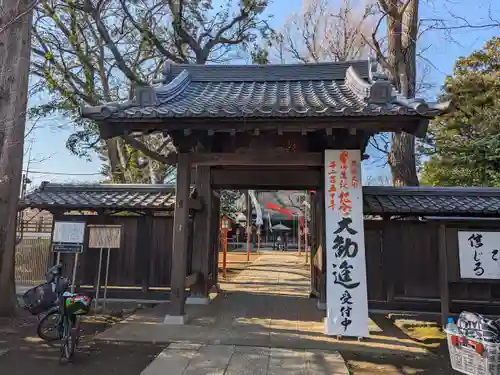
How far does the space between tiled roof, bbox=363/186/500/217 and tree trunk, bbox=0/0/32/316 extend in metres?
7.64

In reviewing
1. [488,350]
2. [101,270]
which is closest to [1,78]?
[101,270]

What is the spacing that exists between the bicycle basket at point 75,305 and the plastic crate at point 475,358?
4.77 metres

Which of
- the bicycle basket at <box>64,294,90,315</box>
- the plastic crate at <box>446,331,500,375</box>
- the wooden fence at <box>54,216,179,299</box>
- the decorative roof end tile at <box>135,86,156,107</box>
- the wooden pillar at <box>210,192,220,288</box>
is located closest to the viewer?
the plastic crate at <box>446,331,500,375</box>

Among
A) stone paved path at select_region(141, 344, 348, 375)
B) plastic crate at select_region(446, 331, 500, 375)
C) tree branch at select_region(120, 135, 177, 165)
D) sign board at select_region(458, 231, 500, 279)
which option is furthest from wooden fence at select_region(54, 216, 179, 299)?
plastic crate at select_region(446, 331, 500, 375)

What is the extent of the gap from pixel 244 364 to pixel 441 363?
9.41ft

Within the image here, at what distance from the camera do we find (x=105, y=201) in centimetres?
916

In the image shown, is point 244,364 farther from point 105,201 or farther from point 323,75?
point 323,75

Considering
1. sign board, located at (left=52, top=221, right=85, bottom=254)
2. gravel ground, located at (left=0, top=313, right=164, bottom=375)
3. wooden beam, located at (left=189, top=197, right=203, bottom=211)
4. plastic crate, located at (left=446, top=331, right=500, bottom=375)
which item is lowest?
gravel ground, located at (left=0, top=313, right=164, bottom=375)

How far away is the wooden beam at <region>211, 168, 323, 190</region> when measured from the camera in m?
8.84

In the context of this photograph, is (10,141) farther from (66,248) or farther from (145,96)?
(145,96)

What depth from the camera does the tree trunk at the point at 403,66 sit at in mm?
11188

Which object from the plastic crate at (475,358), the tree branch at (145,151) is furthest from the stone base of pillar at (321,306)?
the tree branch at (145,151)

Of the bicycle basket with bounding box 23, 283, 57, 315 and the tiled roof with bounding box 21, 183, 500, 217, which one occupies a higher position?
the tiled roof with bounding box 21, 183, 500, 217

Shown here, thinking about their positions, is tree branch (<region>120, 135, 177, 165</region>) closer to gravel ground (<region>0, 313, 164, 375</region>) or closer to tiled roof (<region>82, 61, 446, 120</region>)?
tiled roof (<region>82, 61, 446, 120</region>)
